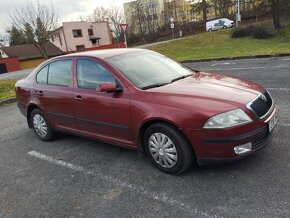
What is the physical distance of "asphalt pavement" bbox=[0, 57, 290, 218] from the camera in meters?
3.07

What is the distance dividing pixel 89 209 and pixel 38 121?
289 centimetres

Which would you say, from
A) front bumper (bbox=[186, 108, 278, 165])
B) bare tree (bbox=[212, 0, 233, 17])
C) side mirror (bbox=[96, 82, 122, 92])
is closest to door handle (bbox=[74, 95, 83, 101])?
side mirror (bbox=[96, 82, 122, 92])

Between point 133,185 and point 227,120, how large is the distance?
1.34 m

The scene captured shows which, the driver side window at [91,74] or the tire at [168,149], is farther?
the driver side window at [91,74]

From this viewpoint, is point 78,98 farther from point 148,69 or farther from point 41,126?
point 41,126

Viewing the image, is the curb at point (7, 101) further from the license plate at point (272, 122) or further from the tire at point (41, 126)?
the license plate at point (272, 122)

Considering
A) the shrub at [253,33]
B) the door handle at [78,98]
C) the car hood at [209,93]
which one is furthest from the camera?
the shrub at [253,33]

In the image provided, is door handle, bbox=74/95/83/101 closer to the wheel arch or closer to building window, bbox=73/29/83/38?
the wheel arch

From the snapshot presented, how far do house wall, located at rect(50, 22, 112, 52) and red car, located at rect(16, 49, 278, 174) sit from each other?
53.2m

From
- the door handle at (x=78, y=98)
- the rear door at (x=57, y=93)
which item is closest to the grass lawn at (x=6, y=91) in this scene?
the rear door at (x=57, y=93)

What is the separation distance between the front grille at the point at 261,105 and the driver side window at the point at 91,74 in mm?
1790

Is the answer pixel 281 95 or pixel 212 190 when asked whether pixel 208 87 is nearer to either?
pixel 212 190

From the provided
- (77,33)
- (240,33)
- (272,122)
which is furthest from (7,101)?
(77,33)

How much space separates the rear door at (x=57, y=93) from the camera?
484 cm
